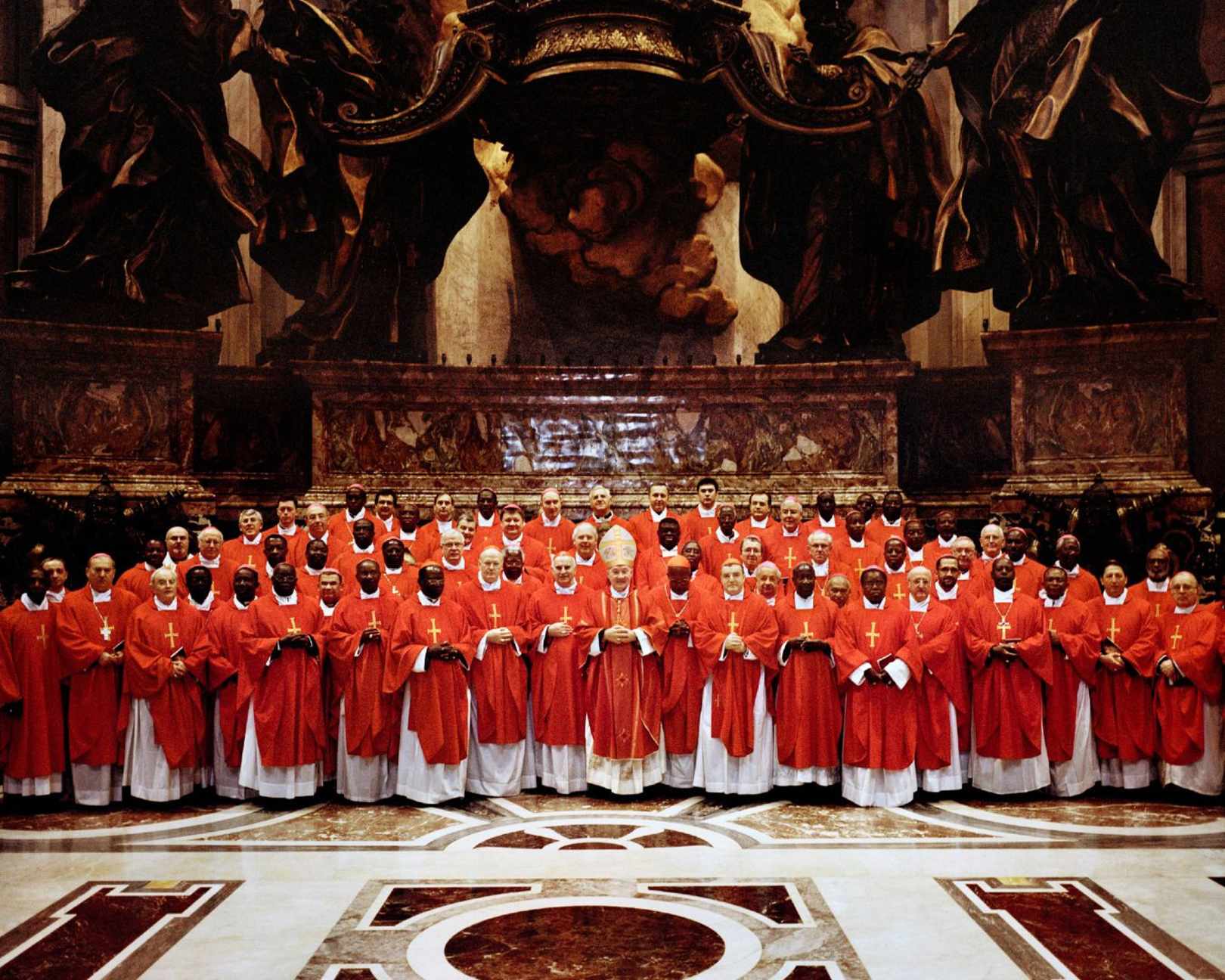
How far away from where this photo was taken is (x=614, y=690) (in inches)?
376

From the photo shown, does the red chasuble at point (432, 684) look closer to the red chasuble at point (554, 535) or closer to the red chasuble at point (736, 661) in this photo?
the red chasuble at point (736, 661)

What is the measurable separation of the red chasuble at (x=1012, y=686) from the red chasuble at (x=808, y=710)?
994 millimetres

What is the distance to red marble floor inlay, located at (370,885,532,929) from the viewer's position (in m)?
6.48

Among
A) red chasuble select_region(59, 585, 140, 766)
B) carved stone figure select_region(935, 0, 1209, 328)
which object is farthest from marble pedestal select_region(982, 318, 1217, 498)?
red chasuble select_region(59, 585, 140, 766)

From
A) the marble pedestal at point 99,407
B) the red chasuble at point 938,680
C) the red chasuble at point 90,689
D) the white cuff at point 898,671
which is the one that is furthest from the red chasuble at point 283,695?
the marble pedestal at point 99,407

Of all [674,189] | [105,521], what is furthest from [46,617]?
[674,189]

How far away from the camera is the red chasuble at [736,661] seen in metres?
9.38

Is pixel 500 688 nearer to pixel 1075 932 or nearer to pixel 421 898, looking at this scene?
pixel 421 898

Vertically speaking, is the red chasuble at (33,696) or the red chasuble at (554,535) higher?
the red chasuble at (554,535)

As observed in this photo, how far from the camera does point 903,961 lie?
580 cm

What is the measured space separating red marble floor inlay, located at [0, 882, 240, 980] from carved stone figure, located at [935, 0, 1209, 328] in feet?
33.2

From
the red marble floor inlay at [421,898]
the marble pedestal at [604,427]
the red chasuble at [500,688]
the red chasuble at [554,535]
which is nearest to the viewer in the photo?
the red marble floor inlay at [421,898]

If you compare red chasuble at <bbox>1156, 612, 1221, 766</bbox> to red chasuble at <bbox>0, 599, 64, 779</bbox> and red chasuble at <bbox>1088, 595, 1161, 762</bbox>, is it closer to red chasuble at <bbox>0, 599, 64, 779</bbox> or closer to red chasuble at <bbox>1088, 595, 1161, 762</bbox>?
red chasuble at <bbox>1088, 595, 1161, 762</bbox>

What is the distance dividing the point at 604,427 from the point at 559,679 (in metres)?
5.65
